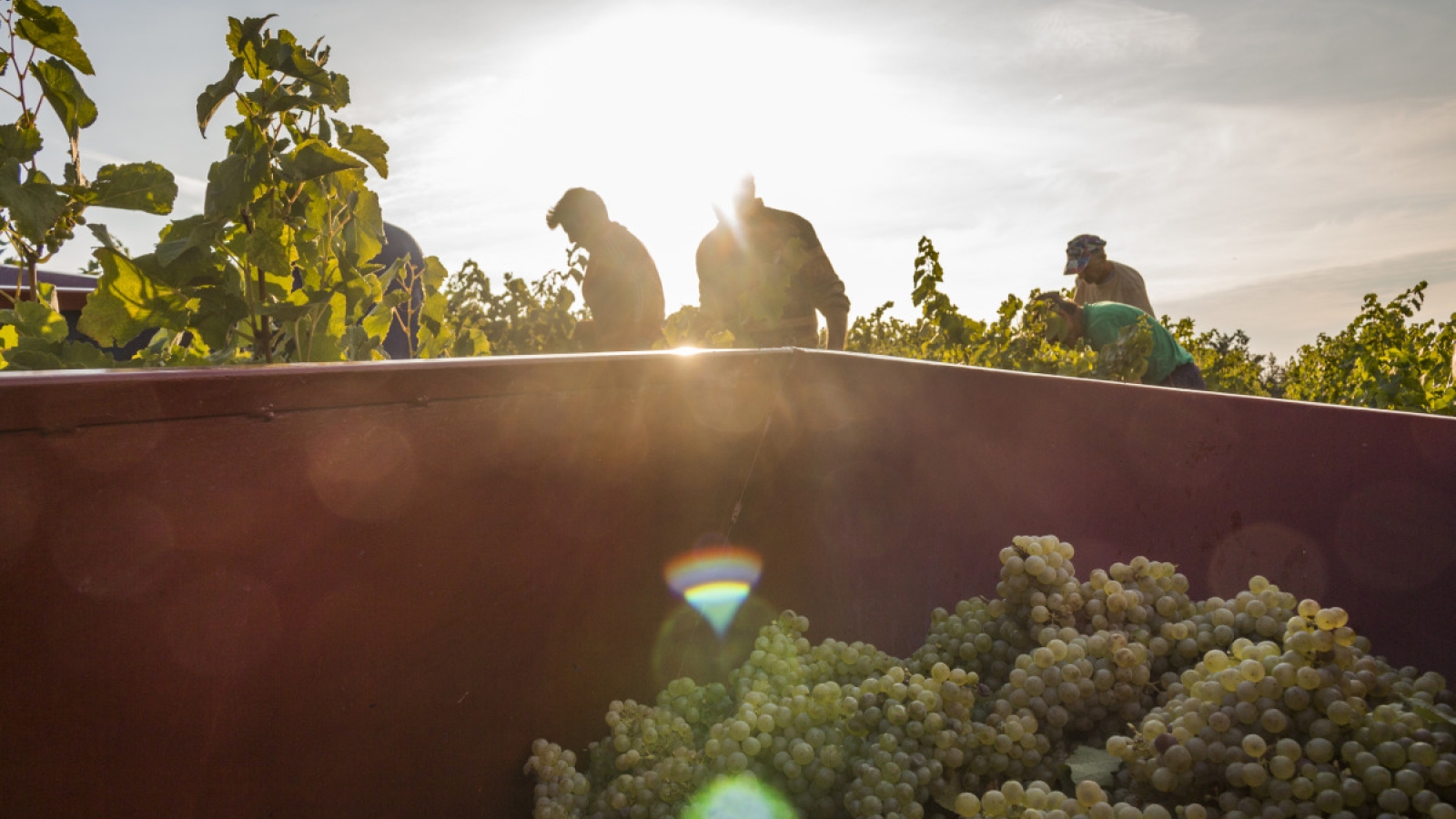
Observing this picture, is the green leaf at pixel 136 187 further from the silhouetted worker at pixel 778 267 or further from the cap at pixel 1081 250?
the cap at pixel 1081 250

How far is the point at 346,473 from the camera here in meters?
1.06

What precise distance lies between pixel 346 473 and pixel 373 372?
0.43ft

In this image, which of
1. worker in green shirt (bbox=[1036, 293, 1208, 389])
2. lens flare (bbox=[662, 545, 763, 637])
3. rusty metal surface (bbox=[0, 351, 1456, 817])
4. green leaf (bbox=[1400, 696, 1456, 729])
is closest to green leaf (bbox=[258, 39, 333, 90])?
rusty metal surface (bbox=[0, 351, 1456, 817])

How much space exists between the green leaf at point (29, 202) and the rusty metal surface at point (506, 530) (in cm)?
62

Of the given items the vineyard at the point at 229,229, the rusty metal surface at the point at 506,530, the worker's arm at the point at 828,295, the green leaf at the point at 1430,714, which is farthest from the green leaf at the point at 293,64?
the worker's arm at the point at 828,295

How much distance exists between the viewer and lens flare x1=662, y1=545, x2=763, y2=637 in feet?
5.12

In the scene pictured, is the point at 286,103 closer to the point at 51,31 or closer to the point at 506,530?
the point at 51,31

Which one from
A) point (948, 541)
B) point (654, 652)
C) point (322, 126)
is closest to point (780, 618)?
point (654, 652)

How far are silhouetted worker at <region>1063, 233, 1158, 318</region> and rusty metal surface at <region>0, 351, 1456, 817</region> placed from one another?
4.65 m

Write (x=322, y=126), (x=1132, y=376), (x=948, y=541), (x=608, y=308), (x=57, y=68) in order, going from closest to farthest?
1. (x=57, y=68)
2. (x=322, y=126)
3. (x=948, y=541)
4. (x=1132, y=376)
5. (x=608, y=308)

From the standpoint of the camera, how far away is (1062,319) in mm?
4676

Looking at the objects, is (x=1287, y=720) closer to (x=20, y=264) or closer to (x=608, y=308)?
(x=20, y=264)

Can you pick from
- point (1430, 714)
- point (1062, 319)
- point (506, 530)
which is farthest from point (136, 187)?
point (1062, 319)

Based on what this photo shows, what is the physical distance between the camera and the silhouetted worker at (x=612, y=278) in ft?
15.9
